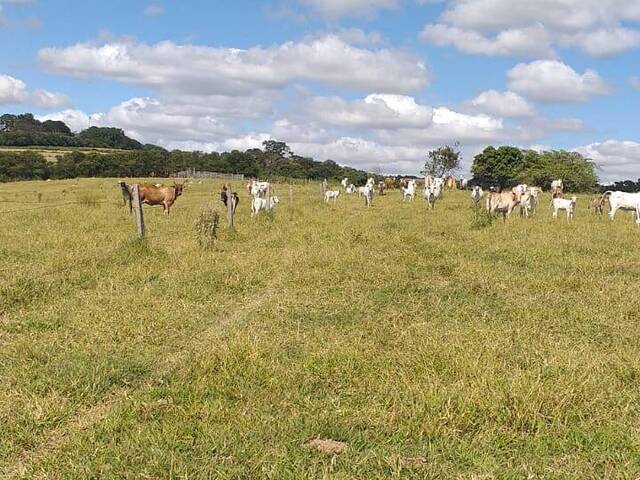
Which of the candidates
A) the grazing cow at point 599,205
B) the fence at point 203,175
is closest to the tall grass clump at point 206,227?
the grazing cow at point 599,205

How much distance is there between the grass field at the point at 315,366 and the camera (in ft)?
12.6

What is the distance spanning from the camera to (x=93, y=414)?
4.50m

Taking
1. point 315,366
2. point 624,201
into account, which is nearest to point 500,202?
point 624,201

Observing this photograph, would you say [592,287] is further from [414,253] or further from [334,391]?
[334,391]

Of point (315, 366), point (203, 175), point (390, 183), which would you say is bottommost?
point (315, 366)

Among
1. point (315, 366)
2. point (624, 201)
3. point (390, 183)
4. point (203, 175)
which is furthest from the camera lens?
point (203, 175)

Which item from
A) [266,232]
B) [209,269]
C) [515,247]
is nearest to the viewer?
[209,269]

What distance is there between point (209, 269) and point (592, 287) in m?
6.57

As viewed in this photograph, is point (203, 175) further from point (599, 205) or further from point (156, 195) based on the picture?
point (599, 205)

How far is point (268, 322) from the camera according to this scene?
7168 millimetres

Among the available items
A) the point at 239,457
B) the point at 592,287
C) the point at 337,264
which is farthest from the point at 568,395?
the point at 337,264

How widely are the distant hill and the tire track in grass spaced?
407 feet

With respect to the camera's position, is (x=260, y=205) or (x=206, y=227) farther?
(x=260, y=205)

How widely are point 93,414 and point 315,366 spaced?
2.03m
